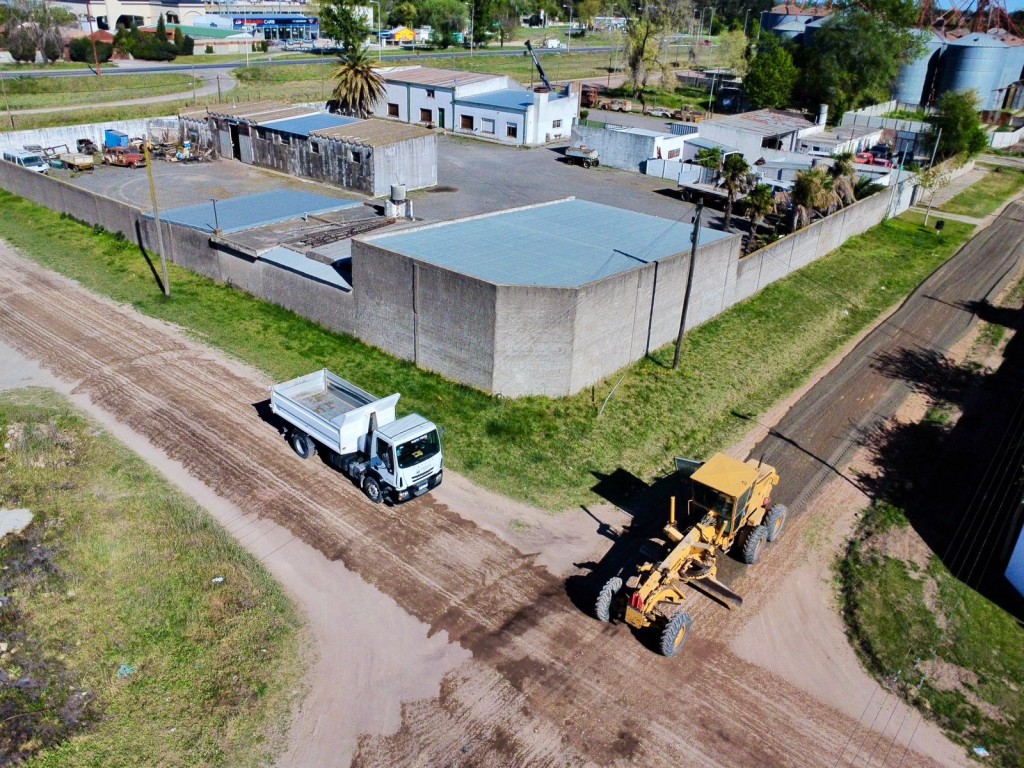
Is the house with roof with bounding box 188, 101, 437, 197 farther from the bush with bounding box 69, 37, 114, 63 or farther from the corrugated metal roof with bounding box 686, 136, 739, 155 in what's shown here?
the bush with bounding box 69, 37, 114, 63

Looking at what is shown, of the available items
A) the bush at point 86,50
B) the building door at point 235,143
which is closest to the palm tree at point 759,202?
the building door at point 235,143

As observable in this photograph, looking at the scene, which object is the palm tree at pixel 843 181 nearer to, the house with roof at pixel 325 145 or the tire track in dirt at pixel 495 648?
the house with roof at pixel 325 145

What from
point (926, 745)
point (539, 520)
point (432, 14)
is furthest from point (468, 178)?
point (432, 14)

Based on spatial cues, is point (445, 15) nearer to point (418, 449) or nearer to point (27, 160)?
point (27, 160)

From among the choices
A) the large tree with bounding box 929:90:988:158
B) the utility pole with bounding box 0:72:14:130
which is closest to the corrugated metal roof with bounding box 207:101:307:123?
the utility pole with bounding box 0:72:14:130

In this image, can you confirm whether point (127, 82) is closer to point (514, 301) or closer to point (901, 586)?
point (514, 301)
